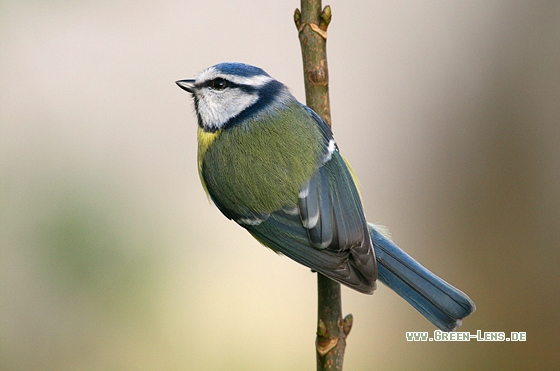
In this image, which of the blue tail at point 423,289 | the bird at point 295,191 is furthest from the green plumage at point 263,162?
the blue tail at point 423,289

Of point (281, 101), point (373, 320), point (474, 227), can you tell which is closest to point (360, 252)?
point (281, 101)

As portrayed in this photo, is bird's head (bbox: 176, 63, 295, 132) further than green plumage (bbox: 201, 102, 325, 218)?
Yes

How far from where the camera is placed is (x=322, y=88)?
1.40 meters

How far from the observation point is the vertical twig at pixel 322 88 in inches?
52.1

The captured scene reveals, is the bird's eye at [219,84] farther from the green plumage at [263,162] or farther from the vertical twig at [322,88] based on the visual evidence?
the vertical twig at [322,88]

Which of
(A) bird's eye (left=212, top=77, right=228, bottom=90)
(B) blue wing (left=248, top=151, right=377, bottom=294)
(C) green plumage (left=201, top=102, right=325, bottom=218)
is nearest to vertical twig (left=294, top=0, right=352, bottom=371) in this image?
(B) blue wing (left=248, top=151, right=377, bottom=294)

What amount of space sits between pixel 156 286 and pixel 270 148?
2.82ft

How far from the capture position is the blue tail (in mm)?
1475

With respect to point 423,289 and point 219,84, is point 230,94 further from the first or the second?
point 423,289

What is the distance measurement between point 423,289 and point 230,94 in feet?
2.24

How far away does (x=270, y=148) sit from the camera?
60.2 inches

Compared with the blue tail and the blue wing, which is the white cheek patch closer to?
the blue wing

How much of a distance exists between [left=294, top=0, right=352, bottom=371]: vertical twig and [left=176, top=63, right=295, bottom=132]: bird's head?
0.25 m

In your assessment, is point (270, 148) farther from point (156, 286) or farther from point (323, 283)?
point (156, 286)
